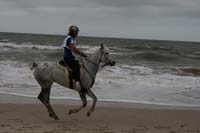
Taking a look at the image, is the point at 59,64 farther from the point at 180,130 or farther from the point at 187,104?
the point at 187,104

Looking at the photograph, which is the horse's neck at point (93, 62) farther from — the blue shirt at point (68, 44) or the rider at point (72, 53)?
the blue shirt at point (68, 44)

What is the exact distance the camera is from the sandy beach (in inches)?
341

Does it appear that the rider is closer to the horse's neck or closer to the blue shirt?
the blue shirt

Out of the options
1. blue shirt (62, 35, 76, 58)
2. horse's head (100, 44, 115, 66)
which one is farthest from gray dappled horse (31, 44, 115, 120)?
blue shirt (62, 35, 76, 58)

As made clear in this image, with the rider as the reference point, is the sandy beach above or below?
below

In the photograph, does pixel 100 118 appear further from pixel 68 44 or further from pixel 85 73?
pixel 68 44

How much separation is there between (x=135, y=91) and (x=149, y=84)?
1.95m

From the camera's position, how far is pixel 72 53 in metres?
9.42

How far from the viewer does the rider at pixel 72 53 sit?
9.32 meters

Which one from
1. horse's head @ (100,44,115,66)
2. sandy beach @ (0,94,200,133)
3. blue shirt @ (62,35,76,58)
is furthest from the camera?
horse's head @ (100,44,115,66)

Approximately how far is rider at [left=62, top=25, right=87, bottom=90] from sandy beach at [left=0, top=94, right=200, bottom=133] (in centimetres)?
103

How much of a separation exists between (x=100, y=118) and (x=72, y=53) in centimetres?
176

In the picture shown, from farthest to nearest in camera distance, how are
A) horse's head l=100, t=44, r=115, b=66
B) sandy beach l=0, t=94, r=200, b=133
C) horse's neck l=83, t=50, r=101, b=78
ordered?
horse's neck l=83, t=50, r=101, b=78, horse's head l=100, t=44, r=115, b=66, sandy beach l=0, t=94, r=200, b=133

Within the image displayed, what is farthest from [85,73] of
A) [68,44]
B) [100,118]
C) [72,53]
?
[100,118]
